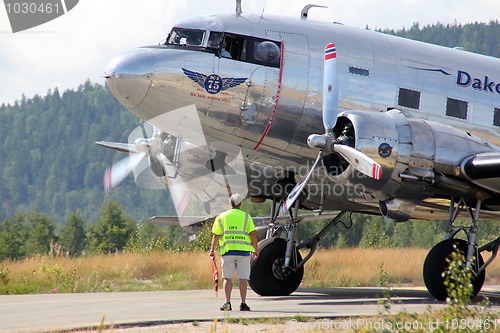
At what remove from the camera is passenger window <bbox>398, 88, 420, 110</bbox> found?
51.6ft

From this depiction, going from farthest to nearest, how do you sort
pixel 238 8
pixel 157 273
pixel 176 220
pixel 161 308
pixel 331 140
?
pixel 157 273, pixel 176 220, pixel 238 8, pixel 331 140, pixel 161 308

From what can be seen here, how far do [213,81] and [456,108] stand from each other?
4.62m

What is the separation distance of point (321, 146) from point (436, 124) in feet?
6.57

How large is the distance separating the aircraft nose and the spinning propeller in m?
2.86

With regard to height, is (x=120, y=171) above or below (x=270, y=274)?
above

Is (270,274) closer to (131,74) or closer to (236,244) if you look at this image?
(236,244)

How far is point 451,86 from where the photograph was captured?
53.1ft

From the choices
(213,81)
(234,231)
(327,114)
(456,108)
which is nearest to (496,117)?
(456,108)

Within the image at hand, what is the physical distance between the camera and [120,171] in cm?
1939

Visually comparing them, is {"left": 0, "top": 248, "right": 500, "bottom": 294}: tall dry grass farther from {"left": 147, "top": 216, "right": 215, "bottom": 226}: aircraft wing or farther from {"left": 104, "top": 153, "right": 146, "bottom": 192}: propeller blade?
{"left": 104, "top": 153, "right": 146, "bottom": 192}: propeller blade

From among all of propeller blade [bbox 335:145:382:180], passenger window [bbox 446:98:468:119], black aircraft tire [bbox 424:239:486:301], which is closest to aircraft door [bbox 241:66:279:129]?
propeller blade [bbox 335:145:382:180]

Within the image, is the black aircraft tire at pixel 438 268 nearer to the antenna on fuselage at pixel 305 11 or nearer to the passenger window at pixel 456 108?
the passenger window at pixel 456 108

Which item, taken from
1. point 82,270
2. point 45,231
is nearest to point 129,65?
point 82,270

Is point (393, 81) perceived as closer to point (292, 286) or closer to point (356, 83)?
point (356, 83)
